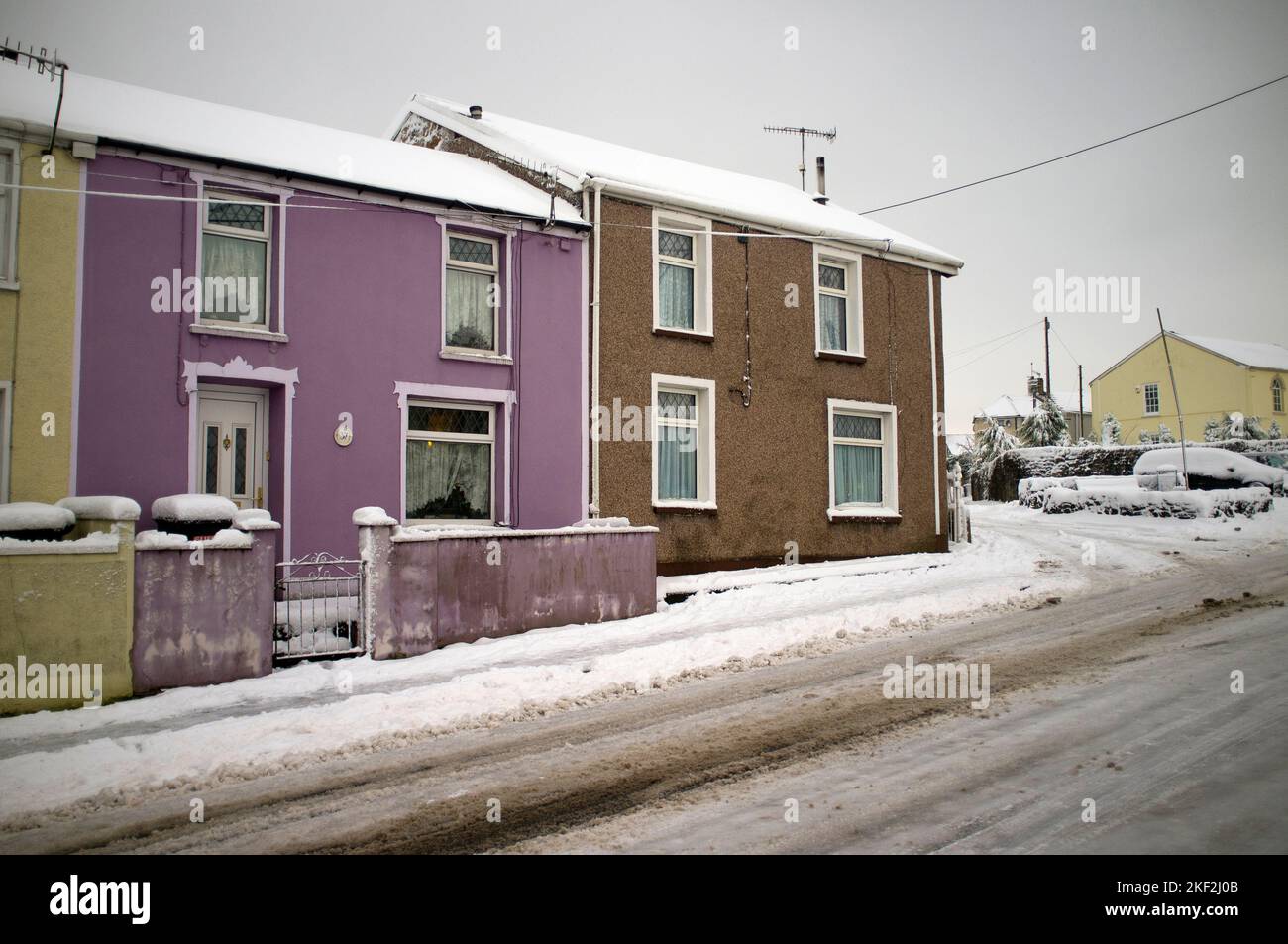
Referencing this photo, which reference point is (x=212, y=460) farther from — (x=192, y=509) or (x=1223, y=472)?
(x=1223, y=472)

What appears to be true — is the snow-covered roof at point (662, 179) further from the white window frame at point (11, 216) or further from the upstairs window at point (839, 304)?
the white window frame at point (11, 216)

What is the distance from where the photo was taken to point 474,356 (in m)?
13.4

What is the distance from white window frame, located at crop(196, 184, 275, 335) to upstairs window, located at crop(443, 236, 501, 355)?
8.22 feet

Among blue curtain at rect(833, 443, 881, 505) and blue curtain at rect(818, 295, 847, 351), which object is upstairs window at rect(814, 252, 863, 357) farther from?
blue curtain at rect(833, 443, 881, 505)

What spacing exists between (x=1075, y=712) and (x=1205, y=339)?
56.6 meters

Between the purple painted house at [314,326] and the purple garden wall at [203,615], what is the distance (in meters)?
2.93

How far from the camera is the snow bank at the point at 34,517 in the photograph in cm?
786

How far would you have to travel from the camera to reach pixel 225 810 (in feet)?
17.1

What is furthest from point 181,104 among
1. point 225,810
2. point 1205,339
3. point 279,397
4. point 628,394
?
point 1205,339

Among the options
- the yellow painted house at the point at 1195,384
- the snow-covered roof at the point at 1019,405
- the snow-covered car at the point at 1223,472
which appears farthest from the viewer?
the snow-covered roof at the point at 1019,405

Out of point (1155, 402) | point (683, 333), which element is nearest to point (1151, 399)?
point (1155, 402)

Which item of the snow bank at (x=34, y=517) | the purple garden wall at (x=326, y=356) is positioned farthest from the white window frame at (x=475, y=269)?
the snow bank at (x=34, y=517)

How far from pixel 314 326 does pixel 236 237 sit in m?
1.52
